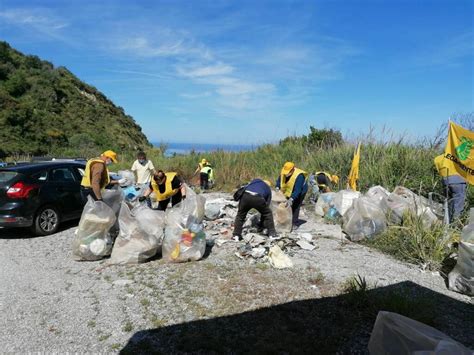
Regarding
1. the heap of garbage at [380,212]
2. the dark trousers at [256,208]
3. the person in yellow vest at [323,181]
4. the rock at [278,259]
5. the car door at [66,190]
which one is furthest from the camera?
the person in yellow vest at [323,181]

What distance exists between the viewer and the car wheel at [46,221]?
22.0 ft

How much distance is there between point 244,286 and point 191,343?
4.27ft

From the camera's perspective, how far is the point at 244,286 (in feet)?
14.3

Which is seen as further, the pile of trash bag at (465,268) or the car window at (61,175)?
the car window at (61,175)

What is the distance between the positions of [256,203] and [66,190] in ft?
12.8

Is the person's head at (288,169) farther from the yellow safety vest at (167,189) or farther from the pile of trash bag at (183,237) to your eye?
the pile of trash bag at (183,237)

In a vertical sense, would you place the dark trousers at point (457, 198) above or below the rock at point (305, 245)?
above

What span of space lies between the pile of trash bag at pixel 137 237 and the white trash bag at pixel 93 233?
28 cm

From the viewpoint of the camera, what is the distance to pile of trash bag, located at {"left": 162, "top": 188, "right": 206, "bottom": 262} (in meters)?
5.18

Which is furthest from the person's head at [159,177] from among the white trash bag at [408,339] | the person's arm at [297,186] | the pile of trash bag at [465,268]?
the white trash bag at [408,339]

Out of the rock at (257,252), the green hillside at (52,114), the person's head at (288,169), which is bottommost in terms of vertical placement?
the rock at (257,252)

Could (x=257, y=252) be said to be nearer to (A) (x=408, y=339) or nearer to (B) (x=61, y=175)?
(A) (x=408, y=339)

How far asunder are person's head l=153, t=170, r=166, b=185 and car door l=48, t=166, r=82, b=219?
2.02 metres

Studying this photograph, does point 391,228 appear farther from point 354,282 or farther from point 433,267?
point 354,282
